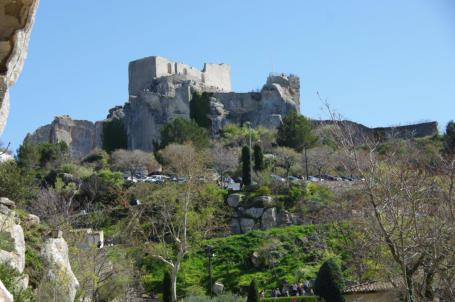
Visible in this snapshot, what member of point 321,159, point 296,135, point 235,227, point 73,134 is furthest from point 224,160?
point 73,134

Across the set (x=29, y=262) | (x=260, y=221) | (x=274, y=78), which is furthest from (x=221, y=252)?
(x=274, y=78)

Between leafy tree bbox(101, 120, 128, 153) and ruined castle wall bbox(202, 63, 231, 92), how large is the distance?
1968 centimetres

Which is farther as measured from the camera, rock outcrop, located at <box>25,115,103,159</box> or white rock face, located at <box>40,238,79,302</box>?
rock outcrop, located at <box>25,115,103,159</box>

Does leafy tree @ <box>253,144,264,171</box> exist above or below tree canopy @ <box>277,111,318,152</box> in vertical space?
Answer: below

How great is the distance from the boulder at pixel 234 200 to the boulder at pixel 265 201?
108 centimetres

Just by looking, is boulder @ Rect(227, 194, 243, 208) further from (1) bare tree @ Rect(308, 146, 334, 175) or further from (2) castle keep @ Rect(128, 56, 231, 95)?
(2) castle keep @ Rect(128, 56, 231, 95)

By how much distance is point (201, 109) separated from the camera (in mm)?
62219

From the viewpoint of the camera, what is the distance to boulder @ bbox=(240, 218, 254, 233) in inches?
1234

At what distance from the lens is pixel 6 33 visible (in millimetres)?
3238

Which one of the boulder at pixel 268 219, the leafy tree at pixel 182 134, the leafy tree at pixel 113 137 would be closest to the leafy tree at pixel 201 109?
the leafy tree at pixel 113 137

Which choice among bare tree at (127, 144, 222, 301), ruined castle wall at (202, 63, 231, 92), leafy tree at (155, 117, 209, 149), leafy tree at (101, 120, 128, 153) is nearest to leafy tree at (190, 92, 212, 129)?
leafy tree at (101, 120, 128, 153)

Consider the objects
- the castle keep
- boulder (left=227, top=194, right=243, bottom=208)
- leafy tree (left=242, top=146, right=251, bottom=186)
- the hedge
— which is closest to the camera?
the hedge

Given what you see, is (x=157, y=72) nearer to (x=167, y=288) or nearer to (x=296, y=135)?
(x=296, y=135)

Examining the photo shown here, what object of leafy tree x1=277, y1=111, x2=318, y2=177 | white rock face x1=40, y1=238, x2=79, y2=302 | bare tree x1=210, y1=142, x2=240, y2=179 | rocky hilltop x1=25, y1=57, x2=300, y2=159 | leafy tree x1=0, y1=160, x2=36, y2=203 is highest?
rocky hilltop x1=25, y1=57, x2=300, y2=159
